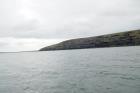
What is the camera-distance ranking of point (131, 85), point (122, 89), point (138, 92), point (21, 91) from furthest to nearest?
point (21, 91), point (131, 85), point (122, 89), point (138, 92)

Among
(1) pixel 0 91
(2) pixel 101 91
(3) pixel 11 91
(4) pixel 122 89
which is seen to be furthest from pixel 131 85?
(1) pixel 0 91

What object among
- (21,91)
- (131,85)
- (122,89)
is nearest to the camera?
(122,89)

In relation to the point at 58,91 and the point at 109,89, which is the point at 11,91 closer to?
the point at 58,91

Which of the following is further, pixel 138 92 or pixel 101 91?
pixel 101 91

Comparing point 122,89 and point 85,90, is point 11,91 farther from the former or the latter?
point 122,89

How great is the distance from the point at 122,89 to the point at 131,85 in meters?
2.47

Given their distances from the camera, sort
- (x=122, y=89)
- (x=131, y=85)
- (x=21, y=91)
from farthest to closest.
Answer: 1. (x=21, y=91)
2. (x=131, y=85)
3. (x=122, y=89)

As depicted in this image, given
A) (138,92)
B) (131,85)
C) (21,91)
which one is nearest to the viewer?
(138,92)

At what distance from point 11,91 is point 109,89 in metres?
16.2

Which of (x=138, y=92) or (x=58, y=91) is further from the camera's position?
(x=58, y=91)

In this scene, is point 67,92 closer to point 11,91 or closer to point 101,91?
point 101,91

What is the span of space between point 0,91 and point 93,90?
52.8ft

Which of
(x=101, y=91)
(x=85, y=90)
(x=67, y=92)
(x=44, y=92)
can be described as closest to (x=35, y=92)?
(x=44, y=92)

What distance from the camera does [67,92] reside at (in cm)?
2477
